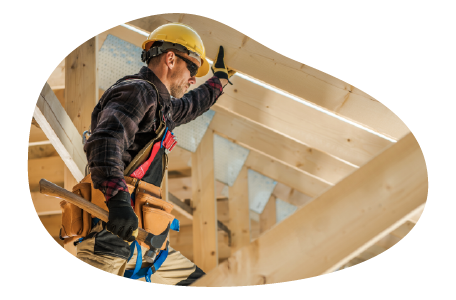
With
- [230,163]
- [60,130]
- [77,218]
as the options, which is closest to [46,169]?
[60,130]

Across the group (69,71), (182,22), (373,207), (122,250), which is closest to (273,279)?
(373,207)

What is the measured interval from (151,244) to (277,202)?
455cm

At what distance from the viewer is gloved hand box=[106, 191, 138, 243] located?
1884 mm

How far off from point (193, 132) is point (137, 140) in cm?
239

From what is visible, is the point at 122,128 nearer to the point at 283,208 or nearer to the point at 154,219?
the point at 154,219

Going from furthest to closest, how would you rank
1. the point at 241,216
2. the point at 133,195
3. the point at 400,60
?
the point at 241,216 < the point at 133,195 < the point at 400,60

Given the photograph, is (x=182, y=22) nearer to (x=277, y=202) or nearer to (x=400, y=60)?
(x=400, y=60)

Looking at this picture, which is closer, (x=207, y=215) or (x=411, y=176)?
(x=411, y=176)

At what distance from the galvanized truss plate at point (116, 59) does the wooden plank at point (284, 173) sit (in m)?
2.19

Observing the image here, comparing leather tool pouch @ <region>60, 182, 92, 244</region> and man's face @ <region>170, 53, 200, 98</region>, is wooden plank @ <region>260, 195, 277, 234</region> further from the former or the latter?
leather tool pouch @ <region>60, 182, 92, 244</region>

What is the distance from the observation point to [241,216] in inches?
214

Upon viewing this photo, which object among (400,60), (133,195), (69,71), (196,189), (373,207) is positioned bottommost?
(373,207)

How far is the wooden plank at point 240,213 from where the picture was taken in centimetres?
543

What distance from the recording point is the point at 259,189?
6219mm
